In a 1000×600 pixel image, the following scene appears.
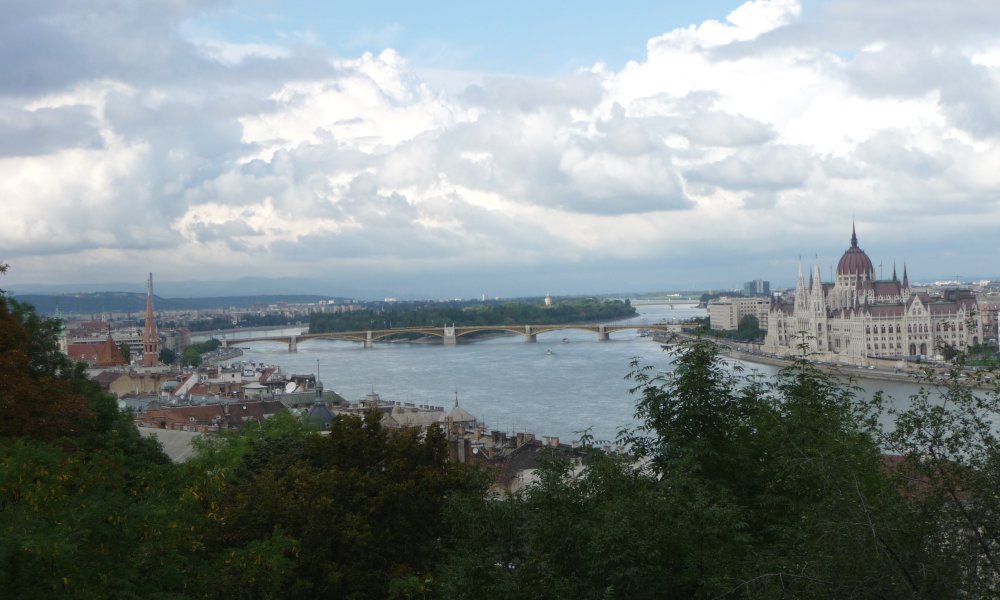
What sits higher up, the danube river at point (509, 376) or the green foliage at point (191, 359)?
the green foliage at point (191, 359)

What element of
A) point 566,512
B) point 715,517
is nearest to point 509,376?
point 566,512

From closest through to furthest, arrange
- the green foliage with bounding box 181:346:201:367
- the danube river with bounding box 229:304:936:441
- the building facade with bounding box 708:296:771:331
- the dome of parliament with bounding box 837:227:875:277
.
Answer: the danube river with bounding box 229:304:936:441
the green foliage with bounding box 181:346:201:367
the dome of parliament with bounding box 837:227:875:277
the building facade with bounding box 708:296:771:331

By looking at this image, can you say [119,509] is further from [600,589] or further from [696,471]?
[696,471]

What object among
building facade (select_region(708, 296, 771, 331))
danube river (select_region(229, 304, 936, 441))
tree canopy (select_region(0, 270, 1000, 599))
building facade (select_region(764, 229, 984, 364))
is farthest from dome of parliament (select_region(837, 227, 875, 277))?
tree canopy (select_region(0, 270, 1000, 599))

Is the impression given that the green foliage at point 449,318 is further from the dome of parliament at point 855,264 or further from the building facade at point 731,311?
the dome of parliament at point 855,264

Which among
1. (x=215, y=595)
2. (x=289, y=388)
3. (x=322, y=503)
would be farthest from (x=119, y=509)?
(x=289, y=388)

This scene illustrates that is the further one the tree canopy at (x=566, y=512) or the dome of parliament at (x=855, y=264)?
the dome of parliament at (x=855, y=264)

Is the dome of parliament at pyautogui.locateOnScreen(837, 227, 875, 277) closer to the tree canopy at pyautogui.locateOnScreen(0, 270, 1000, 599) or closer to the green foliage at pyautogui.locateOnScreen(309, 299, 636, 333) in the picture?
the green foliage at pyautogui.locateOnScreen(309, 299, 636, 333)

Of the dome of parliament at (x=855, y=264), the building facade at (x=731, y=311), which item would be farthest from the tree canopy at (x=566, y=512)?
the building facade at (x=731, y=311)
